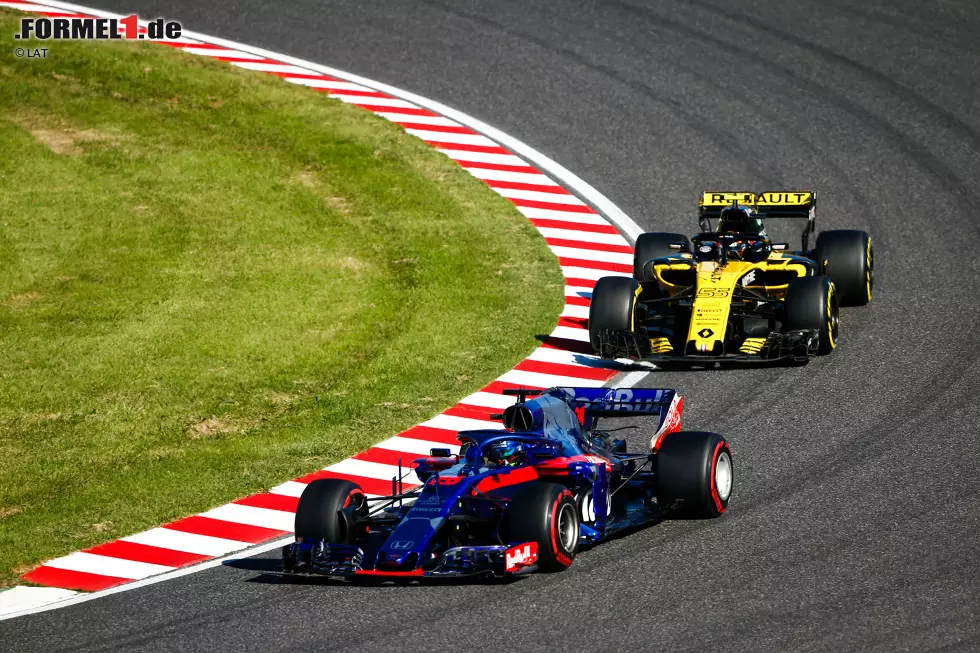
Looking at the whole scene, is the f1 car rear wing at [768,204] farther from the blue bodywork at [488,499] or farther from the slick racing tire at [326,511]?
the slick racing tire at [326,511]

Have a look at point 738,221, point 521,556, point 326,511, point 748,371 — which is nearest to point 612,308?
point 748,371

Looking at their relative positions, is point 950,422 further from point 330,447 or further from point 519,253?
point 519,253

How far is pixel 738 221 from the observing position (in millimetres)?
20625

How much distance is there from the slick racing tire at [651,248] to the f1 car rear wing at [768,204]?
1.59 feet

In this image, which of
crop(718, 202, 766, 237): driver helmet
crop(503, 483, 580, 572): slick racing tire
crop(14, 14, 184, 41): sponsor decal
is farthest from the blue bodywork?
crop(14, 14, 184, 41): sponsor decal

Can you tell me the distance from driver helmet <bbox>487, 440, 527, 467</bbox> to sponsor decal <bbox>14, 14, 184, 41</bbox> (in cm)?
2005

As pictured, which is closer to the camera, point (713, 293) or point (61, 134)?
point (713, 293)

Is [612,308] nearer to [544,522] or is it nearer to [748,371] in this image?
[748,371]

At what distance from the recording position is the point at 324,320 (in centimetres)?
2144

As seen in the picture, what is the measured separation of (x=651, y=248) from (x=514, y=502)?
9130 millimetres

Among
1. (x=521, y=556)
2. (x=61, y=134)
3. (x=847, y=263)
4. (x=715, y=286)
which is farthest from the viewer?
(x=61, y=134)

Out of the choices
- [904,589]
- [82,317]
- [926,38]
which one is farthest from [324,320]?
[926,38]

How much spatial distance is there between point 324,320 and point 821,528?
9.46 metres

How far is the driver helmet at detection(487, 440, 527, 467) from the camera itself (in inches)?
537
